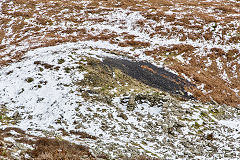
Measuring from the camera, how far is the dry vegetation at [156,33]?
22.9 metres

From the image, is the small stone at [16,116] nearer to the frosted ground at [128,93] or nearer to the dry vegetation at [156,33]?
the frosted ground at [128,93]

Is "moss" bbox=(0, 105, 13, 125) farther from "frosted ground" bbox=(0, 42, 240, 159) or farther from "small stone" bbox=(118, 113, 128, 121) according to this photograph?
"small stone" bbox=(118, 113, 128, 121)

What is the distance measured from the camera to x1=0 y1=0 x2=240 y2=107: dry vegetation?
2286 centimetres

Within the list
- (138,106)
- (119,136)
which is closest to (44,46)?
(138,106)

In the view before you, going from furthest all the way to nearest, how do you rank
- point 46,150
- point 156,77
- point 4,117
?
point 156,77 < point 4,117 < point 46,150

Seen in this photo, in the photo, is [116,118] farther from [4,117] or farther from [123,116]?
[4,117]

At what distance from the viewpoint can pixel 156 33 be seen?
3369cm

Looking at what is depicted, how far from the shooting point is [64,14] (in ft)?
142

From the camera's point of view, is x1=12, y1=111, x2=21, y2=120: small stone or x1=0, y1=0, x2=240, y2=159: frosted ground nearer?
x1=0, y1=0, x2=240, y2=159: frosted ground

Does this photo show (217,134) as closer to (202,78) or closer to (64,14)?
(202,78)

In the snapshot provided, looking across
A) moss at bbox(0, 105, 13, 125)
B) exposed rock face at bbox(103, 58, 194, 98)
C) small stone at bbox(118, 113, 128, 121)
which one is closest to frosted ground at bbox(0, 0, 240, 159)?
moss at bbox(0, 105, 13, 125)

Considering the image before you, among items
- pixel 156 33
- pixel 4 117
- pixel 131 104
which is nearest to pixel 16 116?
pixel 4 117

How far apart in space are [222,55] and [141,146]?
954 inches

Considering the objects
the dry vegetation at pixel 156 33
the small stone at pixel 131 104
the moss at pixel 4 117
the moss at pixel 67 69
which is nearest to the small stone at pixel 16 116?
the moss at pixel 4 117
